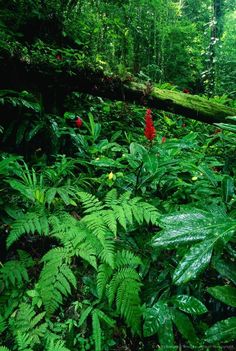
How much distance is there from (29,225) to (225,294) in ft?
3.89

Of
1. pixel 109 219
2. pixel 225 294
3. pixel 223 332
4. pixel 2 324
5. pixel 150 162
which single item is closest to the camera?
pixel 223 332

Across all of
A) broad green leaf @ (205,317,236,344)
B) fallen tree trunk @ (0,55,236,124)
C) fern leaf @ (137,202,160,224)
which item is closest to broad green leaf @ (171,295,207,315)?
broad green leaf @ (205,317,236,344)

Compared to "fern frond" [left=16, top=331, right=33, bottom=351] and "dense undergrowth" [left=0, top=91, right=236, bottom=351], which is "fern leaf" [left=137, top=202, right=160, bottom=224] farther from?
"fern frond" [left=16, top=331, right=33, bottom=351]

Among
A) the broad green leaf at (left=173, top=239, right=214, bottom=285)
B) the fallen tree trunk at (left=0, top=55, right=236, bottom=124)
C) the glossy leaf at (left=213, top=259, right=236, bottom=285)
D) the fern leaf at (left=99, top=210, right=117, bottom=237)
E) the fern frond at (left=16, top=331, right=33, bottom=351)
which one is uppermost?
the fallen tree trunk at (left=0, top=55, right=236, bottom=124)

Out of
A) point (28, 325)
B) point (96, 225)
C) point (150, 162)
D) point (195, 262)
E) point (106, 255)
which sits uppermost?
point (150, 162)

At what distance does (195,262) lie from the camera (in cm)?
100

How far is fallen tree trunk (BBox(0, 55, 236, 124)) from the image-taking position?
370 centimetres

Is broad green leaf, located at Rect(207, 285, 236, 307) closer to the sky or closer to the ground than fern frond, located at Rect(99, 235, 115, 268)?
closer to the sky

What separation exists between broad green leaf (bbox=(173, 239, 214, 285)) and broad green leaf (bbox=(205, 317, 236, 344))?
37 cm

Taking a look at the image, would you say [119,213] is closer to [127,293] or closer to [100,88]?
[127,293]

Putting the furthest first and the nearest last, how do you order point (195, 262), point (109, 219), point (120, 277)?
point (109, 219) → point (120, 277) → point (195, 262)

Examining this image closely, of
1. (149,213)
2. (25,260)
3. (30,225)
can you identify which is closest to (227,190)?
(149,213)

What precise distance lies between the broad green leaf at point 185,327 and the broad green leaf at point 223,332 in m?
0.18

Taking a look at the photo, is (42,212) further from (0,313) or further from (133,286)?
(133,286)
